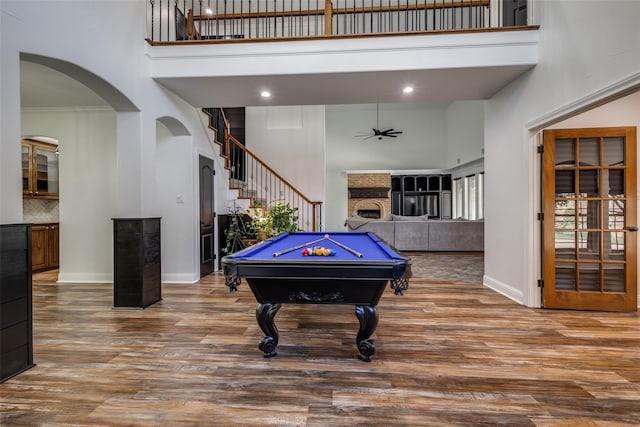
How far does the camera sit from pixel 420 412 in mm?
1812

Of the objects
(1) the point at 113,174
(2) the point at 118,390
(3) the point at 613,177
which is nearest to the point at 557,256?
(3) the point at 613,177

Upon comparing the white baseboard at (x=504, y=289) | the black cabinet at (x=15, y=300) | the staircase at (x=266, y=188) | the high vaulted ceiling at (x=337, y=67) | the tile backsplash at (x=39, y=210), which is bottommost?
the white baseboard at (x=504, y=289)

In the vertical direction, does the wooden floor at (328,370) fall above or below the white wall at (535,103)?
below

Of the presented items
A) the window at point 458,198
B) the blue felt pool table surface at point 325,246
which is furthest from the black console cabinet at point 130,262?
the window at point 458,198

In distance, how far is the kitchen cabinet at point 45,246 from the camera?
18.1 ft

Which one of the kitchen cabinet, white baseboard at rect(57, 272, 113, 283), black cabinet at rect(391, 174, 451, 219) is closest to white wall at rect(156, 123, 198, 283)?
white baseboard at rect(57, 272, 113, 283)

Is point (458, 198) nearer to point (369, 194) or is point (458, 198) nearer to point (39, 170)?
point (369, 194)

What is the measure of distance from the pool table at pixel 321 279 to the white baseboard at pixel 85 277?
12.1 ft

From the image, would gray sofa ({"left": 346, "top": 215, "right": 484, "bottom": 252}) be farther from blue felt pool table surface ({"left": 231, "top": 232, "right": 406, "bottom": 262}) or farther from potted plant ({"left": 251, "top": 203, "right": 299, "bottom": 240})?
blue felt pool table surface ({"left": 231, "top": 232, "right": 406, "bottom": 262})

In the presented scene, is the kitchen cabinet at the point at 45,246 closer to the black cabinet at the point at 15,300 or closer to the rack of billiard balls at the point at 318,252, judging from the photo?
the black cabinet at the point at 15,300

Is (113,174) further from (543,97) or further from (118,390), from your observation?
(543,97)

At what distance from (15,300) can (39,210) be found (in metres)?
4.88

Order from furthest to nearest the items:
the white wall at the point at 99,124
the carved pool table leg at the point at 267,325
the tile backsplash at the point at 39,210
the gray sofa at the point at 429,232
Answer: the gray sofa at the point at 429,232, the tile backsplash at the point at 39,210, the carved pool table leg at the point at 267,325, the white wall at the point at 99,124

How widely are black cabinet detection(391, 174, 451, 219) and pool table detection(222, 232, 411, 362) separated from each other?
399 inches
